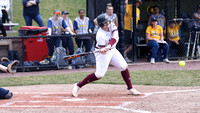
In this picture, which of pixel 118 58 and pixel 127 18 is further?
pixel 127 18

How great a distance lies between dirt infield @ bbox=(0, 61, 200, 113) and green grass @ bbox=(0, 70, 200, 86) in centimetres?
49

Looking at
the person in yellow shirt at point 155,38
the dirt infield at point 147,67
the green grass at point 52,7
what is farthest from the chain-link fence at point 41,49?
the green grass at point 52,7

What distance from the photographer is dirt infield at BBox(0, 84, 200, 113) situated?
5684 millimetres

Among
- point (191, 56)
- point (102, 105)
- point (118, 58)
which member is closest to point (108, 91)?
point (118, 58)

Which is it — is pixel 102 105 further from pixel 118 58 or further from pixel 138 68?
pixel 138 68

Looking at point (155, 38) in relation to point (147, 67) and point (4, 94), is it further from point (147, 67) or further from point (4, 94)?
point (4, 94)

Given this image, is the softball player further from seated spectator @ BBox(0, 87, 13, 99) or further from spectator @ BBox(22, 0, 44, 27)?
spectator @ BBox(22, 0, 44, 27)

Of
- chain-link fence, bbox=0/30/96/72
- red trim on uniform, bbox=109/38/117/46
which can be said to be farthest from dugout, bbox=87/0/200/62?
red trim on uniform, bbox=109/38/117/46

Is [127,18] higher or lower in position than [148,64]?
higher

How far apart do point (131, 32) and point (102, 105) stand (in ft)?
20.0

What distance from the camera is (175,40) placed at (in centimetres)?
1241

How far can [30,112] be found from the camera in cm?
560

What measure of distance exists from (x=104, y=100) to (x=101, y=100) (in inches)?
2.2

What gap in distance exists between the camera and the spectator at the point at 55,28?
37.1 feet
